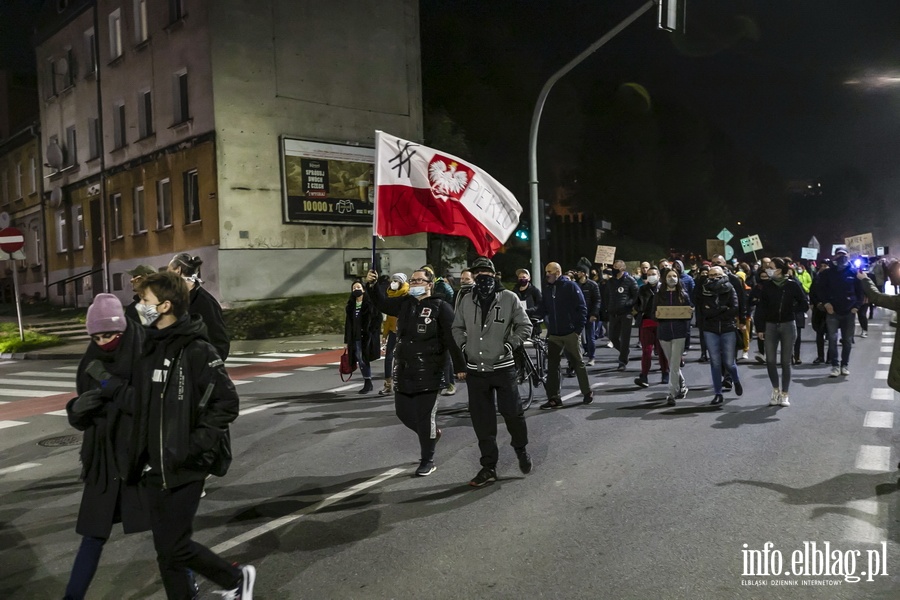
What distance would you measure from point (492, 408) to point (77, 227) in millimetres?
32018

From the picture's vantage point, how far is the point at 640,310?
12.2 metres

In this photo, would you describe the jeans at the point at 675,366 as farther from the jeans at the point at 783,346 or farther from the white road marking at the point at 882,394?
the white road marking at the point at 882,394

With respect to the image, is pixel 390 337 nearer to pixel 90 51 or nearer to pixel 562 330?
pixel 562 330

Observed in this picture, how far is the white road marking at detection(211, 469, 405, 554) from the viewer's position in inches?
197

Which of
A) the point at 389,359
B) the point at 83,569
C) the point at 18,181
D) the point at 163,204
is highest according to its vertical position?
the point at 18,181

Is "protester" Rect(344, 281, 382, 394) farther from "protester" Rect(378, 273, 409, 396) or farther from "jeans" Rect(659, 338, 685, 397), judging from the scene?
"jeans" Rect(659, 338, 685, 397)

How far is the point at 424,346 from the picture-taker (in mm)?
6715

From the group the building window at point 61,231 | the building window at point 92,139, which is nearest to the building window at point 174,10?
the building window at point 92,139

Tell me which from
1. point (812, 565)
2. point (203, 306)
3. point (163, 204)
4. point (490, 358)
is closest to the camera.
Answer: point (812, 565)

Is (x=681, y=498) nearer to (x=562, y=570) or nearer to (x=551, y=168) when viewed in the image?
(x=562, y=570)

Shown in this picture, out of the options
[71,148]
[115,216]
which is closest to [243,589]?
[115,216]

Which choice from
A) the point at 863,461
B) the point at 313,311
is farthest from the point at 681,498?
the point at 313,311

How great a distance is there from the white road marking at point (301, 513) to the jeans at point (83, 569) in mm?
1251

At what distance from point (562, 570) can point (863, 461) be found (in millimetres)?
3835
